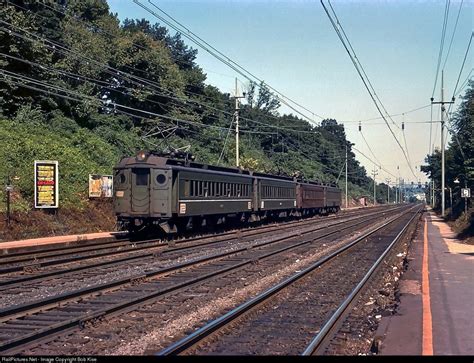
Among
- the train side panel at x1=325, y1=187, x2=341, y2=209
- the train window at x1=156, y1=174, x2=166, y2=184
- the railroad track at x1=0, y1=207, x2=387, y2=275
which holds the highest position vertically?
the train window at x1=156, y1=174, x2=166, y2=184

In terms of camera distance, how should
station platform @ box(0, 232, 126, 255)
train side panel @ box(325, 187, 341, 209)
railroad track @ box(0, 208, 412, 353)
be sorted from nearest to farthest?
railroad track @ box(0, 208, 412, 353) → station platform @ box(0, 232, 126, 255) → train side panel @ box(325, 187, 341, 209)

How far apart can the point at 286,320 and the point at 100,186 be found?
2188 centimetres

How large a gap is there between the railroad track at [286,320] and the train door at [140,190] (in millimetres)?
9577

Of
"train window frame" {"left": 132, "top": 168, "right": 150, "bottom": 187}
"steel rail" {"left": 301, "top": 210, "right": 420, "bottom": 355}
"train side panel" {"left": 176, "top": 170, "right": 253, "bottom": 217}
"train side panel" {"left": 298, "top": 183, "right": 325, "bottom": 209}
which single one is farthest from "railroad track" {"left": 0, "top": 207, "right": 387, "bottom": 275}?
"train side panel" {"left": 298, "top": 183, "right": 325, "bottom": 209}

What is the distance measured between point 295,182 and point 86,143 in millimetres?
16724

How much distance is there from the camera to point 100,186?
96.7 feet

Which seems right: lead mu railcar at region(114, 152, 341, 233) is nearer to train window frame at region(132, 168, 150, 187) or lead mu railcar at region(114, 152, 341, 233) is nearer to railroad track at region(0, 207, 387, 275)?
train window frame at region(132, 168, 150, 187)

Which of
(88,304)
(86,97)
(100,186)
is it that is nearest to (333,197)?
(86,97)

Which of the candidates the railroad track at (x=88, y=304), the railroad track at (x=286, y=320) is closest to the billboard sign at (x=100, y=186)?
the railroad track at (x=88, y=304)

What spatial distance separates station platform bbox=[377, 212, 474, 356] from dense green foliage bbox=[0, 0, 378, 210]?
14.9m

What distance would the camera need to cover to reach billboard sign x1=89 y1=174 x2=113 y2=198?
29.0m

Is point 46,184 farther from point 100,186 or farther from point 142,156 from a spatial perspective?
point 142,156

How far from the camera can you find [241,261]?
658 inches

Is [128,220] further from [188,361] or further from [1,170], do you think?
[188,361]
